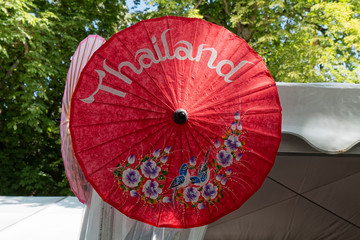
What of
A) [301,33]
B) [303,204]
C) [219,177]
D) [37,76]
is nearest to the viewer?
[219,177]

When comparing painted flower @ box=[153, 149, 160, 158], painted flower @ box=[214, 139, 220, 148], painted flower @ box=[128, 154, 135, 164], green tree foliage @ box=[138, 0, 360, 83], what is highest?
green tree foliage @ box=[138, 0, 360, 83]

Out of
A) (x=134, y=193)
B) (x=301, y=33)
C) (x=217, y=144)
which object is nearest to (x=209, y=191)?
(x=217, y=144)

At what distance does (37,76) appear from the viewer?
762 centimetres

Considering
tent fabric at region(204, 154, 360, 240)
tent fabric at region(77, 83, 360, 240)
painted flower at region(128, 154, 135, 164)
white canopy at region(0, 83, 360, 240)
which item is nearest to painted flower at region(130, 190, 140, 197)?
painted flower at region(128, 154, 135, 164)

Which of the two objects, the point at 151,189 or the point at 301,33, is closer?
the point at 151,189

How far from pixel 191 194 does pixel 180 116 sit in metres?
0.38

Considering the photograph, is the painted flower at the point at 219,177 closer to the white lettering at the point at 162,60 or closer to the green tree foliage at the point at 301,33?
the white lettering at the point at 162,60

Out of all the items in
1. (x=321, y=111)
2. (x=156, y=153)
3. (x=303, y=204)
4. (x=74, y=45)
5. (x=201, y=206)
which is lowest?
(x=303, y=204)

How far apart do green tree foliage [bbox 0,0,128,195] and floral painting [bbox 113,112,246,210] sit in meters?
5.44

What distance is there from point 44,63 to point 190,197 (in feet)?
21.3

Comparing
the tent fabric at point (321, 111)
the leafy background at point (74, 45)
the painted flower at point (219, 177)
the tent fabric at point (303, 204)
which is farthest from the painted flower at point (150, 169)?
the leafy background at point (74, 45)

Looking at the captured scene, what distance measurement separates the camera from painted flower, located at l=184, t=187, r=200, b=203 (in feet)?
5.34

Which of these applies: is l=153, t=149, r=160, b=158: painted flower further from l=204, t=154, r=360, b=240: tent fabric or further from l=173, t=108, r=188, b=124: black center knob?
l=204, t=154, r=360, b=240: tent fabric

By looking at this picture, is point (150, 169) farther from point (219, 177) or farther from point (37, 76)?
point (37, 76)
